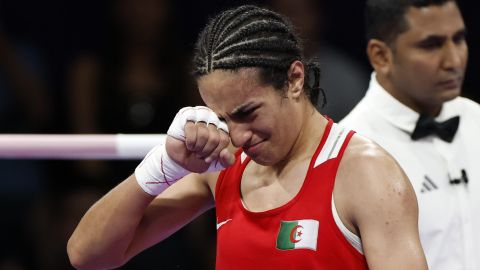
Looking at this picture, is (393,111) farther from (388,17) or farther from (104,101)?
(104,101)

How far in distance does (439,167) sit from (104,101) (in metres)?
1.54

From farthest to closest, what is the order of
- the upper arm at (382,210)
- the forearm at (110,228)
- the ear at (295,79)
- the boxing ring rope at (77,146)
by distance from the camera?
Answer: 1. the boxing ring rope at (77,146)
2. the forearm at (110,228)
3. the ear at (295,79)
4. the upper arm at (382,210)

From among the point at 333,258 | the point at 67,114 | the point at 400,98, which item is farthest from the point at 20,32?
the point at 333,258

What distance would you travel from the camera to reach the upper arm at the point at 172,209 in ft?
7.53

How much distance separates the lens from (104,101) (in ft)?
11.9

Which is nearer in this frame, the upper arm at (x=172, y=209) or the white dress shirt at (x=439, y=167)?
the upper arm at (x=172, y=209)

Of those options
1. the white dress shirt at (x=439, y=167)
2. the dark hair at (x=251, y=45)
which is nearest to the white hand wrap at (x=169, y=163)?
the dark hair at (x=251, y=45)

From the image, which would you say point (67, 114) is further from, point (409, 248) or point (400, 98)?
point (409, 248)

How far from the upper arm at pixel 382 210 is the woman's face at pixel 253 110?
0.59 feet

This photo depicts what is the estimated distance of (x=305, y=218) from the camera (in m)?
1.97

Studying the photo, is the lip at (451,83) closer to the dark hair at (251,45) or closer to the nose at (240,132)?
the dark hair at (251,45)

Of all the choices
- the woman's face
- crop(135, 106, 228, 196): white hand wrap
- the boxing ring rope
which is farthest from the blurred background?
the woman's face

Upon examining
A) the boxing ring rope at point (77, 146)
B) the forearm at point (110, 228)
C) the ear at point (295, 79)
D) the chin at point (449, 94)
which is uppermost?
the ear at point (295, 79)

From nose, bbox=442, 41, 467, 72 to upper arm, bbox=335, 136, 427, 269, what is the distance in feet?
2.64
